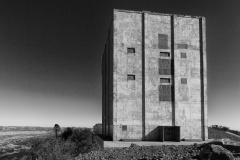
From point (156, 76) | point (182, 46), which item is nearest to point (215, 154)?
point (156, 76)

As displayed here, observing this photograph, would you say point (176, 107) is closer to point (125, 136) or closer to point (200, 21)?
point (125, 136)

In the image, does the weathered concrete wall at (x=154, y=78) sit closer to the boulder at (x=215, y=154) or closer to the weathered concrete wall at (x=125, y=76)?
the weathered concrete wall at (x=125, y=76)

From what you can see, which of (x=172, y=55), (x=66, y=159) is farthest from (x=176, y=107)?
(x=66, y=159)

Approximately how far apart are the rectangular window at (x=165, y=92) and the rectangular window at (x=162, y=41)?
18.1 feet

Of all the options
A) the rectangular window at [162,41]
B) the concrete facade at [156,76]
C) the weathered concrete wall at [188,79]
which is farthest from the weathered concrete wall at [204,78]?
the rectangular window at [162,41]

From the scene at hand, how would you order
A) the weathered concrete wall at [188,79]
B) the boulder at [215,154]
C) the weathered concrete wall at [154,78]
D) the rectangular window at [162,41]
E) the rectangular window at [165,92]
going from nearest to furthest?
1. the boulder at [215,154]
2. the weathered concrete wall at [154,78]
3. the rectangular window at [165,92]
4. the weathered concrete wall at [188,79]
5. the rectangular window at [162,41]

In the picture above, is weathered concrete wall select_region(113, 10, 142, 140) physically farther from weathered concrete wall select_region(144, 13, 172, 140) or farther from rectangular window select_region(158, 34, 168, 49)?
rectangular window select_region(158, 34, 168, 49)

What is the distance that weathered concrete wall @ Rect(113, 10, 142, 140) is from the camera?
32625mm

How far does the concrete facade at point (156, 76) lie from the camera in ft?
108

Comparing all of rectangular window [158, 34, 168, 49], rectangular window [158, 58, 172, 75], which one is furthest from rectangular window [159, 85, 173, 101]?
rectangular window [158, 34, 168, 49]

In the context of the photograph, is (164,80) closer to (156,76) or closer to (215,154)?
(156,76)

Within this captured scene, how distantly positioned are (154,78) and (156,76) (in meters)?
0.39

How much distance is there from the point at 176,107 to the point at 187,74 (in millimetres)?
4853

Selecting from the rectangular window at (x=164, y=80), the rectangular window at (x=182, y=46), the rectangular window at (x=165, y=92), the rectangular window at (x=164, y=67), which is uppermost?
the rectangular window at (x=182, y=46)
